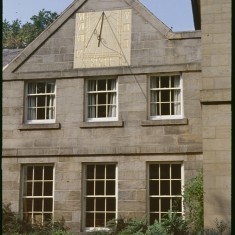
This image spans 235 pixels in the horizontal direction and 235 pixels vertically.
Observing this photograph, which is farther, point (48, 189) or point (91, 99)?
point (91, 99)

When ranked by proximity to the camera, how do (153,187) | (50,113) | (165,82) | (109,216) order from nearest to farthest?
1. (153,187)
2. (109,216)
3. (165,82)
4. (50,113)

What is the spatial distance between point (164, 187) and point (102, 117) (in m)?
3.27

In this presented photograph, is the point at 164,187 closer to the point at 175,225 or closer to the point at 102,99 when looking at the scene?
the point at 175,225

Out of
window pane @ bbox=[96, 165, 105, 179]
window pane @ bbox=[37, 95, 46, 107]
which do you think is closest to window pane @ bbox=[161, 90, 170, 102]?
window pane @ bbox=[96, 165, 105, 179]

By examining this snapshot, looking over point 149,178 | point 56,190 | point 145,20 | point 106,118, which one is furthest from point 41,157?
point 145,20

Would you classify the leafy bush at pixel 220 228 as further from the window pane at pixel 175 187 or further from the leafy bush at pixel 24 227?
the leafy bush at pixel 24 227

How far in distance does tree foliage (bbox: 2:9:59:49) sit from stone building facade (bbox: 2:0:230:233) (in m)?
34.3

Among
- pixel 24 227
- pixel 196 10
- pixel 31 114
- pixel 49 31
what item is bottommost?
pixel 24 227

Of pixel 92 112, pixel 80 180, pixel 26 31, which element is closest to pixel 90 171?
pixel 80 180

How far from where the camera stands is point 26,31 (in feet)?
164

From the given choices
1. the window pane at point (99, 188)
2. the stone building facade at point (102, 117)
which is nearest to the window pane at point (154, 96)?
A: the stone building facade at point (102, 117)

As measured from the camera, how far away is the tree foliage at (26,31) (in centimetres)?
4856

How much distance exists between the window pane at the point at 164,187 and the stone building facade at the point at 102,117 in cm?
3

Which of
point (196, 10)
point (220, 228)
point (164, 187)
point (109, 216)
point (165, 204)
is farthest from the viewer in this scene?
point (196, 10)
